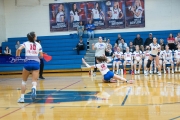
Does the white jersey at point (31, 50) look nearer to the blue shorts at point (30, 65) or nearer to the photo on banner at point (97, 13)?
the blue shorts at point (30, 65)

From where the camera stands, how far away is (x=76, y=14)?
73.2ft

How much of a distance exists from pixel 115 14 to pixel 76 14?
3.20 m

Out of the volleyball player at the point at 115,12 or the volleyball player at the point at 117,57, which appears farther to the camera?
the volleyball player at the point at 115,12

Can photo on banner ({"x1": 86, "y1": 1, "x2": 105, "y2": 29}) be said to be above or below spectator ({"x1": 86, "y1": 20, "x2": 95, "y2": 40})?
above

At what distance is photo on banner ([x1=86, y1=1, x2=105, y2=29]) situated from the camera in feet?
72.1

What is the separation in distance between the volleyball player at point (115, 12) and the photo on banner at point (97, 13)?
0.65m

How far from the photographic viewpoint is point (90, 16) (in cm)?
2211

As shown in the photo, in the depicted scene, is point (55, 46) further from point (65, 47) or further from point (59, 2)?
point (59, 2)

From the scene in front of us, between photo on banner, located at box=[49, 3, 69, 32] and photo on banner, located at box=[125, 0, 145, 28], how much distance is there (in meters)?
5.02

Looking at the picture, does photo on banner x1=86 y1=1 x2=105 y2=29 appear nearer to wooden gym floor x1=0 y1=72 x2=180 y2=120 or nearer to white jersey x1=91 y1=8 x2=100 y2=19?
white jersey x1=91 y1=8 x2=100 y2=19

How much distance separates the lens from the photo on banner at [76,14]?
2225cm

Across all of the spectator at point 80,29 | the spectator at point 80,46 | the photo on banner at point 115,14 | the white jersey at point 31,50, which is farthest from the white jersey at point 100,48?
the photo on banner at point 115,14

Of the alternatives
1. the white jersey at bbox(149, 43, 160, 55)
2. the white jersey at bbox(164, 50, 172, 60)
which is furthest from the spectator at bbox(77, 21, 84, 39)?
the white jersey at bbox(149, 43, 160, 55)

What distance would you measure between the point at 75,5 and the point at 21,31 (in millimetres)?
5161
